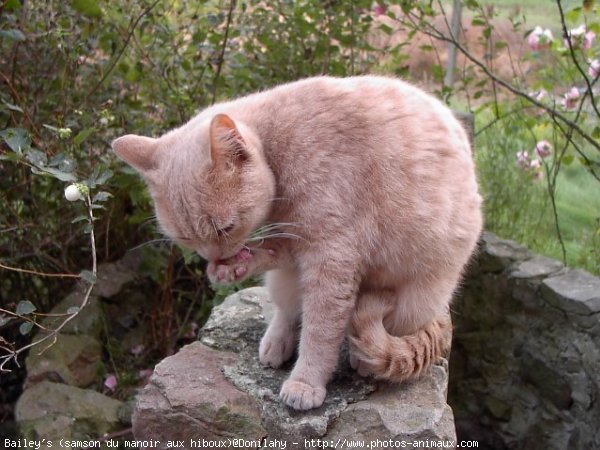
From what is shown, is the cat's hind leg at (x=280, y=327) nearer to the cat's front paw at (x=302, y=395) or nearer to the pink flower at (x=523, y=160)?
the cat's front paw at (x=302, y=395)

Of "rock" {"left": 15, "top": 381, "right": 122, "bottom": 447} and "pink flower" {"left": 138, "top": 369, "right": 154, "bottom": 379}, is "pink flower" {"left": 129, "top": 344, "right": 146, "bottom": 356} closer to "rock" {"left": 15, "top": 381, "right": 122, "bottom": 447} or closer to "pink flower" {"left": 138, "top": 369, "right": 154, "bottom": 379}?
"pink flower" {"left": 138, "top": 369, "right": 154, "bottom": 379}

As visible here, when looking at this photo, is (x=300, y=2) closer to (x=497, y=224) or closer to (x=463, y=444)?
(x=497, y=224)

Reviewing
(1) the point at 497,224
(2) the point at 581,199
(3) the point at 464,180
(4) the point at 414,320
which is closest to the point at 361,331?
(4) the point at 414,320

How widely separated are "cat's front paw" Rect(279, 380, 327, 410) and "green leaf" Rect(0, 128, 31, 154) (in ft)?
3.65

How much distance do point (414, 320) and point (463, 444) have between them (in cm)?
186

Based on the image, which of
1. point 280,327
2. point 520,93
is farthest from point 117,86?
point 520,93

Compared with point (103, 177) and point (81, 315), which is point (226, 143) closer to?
point (103, 177)

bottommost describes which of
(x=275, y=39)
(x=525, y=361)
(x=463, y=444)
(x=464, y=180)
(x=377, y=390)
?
(x=463, y=444)

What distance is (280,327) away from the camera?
253 cm

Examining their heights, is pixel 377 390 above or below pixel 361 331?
below

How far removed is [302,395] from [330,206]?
1.98 ft

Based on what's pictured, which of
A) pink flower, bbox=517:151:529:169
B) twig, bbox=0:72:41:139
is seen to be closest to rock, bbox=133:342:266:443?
twig, bbox=0:72:41:139

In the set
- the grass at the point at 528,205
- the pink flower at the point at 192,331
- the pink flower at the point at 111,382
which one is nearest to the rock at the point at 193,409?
the pink flower at the point at 111,382

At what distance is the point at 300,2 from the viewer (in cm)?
419
